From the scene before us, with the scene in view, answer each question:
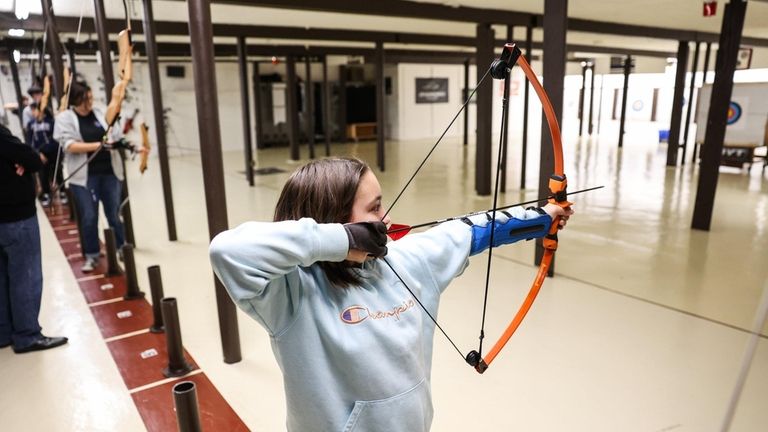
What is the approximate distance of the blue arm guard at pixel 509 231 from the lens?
3.97 feet

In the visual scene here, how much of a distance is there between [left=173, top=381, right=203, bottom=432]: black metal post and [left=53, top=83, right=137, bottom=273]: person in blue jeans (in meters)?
2.35

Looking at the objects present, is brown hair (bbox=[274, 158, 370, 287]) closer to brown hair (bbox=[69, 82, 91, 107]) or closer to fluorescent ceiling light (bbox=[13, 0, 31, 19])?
brown hair (bbox=[69, 82, 91, 107])

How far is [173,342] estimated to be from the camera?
2332 millimetres

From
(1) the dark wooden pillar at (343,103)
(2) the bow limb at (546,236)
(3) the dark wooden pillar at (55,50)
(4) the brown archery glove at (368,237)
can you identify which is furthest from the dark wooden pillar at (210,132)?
(1) the dark wooden pillar at (343,103)

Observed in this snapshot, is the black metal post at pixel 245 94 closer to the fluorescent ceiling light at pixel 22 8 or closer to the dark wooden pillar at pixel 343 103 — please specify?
the fluorescent ceiling light at pixel 22 8

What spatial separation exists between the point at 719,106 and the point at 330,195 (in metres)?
4.67

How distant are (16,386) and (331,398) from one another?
2.13 meters

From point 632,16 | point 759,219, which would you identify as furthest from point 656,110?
point 759,219

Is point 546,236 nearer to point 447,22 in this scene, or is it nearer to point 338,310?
point 338,310

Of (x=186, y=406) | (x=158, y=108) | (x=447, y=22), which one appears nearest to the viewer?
(x=186, y=406)

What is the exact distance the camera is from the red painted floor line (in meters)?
2.03

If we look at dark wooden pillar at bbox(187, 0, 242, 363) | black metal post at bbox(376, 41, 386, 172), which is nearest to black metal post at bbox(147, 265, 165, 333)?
dark wooden pillar at bbox(187, 0, 242, 363)

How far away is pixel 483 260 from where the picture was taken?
4.05 m

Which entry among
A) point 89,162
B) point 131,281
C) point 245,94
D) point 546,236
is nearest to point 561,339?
point 546,236
